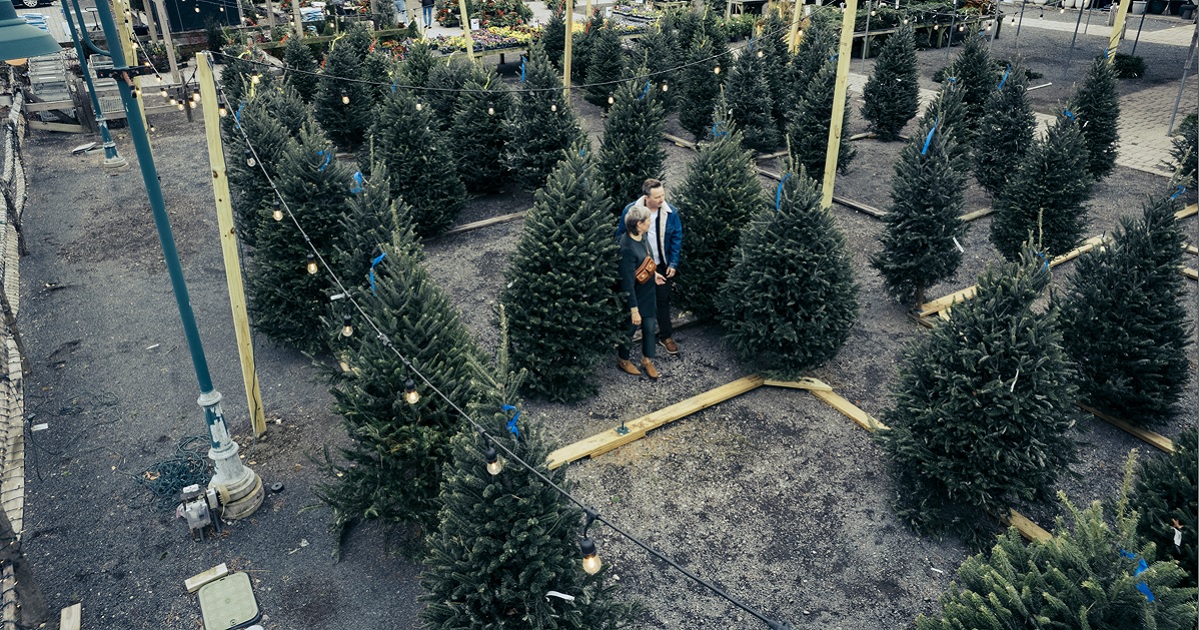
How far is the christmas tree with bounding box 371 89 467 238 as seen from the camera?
1276 centimetres

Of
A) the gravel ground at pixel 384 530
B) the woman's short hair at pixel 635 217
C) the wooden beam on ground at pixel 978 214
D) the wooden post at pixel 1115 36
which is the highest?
the wooden post at pixel 1115 36

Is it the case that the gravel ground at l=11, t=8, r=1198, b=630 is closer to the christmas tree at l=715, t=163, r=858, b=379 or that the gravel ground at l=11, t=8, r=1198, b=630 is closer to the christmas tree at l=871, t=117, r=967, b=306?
the christmas tree at l=715, t=163, r=858, b=379

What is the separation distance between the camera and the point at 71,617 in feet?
21.3

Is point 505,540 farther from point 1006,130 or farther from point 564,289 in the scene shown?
point 1006,130

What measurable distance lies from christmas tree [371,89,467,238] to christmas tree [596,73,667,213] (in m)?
2.69

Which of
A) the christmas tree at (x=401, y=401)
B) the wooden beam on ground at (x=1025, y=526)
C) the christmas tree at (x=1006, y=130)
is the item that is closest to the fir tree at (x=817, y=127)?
the christmas tree at (x=1006, y=130)

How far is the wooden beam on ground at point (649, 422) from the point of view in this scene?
26.9 feet

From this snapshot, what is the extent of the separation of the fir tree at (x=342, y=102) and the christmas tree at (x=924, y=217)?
1193cm

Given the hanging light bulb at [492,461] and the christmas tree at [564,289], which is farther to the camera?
the christmas tree at [564,289]

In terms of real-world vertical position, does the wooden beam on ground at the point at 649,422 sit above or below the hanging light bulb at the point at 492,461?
below

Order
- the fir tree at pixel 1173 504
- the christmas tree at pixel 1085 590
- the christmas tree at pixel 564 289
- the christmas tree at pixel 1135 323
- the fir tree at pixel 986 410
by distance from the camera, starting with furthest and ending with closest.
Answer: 1. the christmas tree at pixel 564 289
2. the christmas tree at pixel 1135 323
3. the fir tree at pixel 986 410
4. the fir tree at pixel 1173 504
5. the christmas tree at pixel 1085 590

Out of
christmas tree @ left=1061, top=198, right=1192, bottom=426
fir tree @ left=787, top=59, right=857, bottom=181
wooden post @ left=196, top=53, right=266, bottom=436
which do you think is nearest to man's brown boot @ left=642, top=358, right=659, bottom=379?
wooden post @ left=196, top=53, right=266, bottom=436

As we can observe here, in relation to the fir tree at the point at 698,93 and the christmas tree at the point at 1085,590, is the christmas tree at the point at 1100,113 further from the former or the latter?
the christmas tree at the point at 1085,590

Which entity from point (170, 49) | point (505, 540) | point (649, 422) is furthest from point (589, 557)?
point (170, 49)
